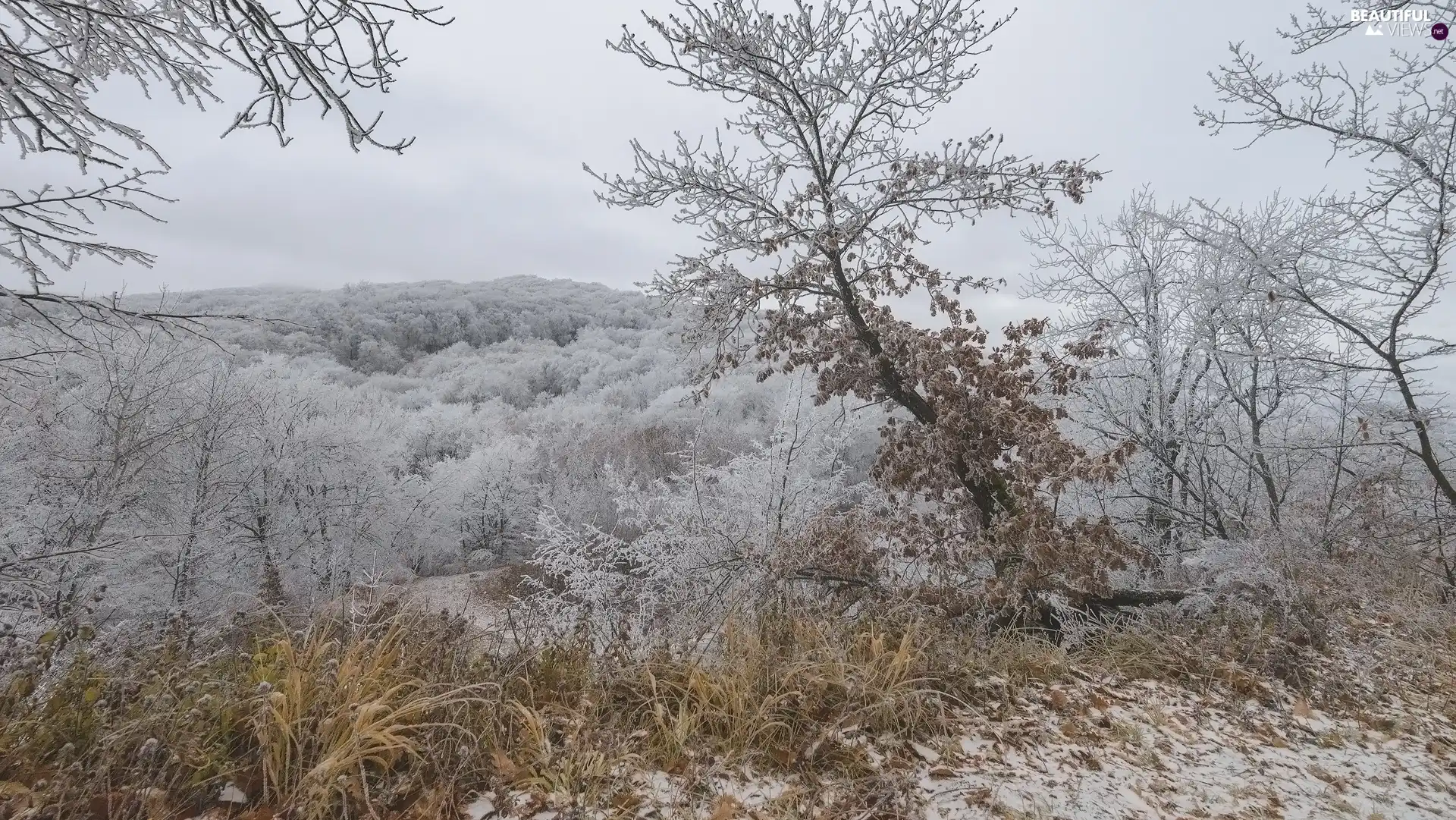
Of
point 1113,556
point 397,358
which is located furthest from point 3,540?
point 397,358

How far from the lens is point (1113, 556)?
214 inches

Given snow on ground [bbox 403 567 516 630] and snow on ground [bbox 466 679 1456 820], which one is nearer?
snow on ground [bbox 466 679 1456 820]

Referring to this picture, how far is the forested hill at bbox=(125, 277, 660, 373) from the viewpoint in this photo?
32594mm

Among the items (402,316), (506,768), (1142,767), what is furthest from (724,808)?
(402,316)

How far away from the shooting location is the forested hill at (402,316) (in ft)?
107

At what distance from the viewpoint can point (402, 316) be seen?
123 feet

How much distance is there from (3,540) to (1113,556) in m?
13.1

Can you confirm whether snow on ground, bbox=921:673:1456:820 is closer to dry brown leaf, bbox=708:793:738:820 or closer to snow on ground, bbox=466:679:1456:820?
snow on ground, bbox=466:679:1456:820

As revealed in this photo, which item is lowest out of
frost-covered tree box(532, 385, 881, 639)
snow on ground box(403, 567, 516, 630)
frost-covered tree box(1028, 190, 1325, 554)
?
snow on ground box(403, 567, 516, 630)

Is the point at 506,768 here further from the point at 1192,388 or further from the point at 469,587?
the point at 469,587

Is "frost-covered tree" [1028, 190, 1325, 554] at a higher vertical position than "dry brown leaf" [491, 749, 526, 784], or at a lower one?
higher

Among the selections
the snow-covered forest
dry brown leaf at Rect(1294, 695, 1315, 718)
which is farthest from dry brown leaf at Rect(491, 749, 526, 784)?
dry brown leaf at Rect(1294, 695, 1315, 718)

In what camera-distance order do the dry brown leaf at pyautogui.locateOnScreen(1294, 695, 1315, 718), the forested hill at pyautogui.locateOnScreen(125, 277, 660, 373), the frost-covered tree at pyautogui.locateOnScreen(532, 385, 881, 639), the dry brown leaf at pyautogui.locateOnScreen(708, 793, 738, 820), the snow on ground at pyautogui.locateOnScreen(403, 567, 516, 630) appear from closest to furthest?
the dry brown leaf at pyautogui.locateOnScreen(708, 793, 738, 820)
the dry brown leaf at pyautogui.locateOnScreen(1294, 695, 1315, 718)
the frost-covered tree at pyautogui.locateOnScreen(532, 385, 881, 639)
the snow on ground at pyautogui.locateOnScreen(403, 567, 516, 630)
the forested hill at pyautogui.locateOnScreen(125, 277, 660, 373)

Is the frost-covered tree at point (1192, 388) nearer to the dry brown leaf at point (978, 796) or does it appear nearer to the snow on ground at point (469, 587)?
the dry brown leaf at point (978, 796)
